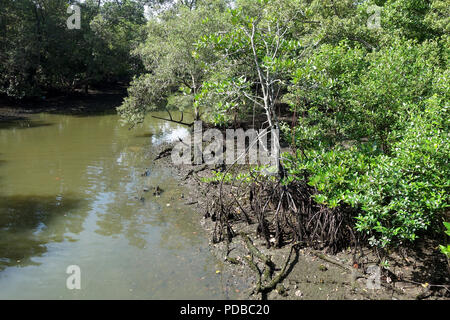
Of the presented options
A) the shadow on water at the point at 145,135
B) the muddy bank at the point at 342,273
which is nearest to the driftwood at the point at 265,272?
the muddy bank at the point at 342,273

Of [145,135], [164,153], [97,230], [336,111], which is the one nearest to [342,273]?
[336,111]

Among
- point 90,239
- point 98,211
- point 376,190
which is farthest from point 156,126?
point 376,190

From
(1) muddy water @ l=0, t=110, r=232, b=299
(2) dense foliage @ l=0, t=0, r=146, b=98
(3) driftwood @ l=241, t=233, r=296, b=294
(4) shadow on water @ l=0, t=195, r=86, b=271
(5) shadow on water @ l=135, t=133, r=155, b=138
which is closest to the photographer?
(3) driftwood @ l=241, t=233, r=296, b=294

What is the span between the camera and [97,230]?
8.34 m

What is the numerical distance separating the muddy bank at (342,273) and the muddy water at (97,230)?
0.57m

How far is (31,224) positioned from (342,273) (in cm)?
728

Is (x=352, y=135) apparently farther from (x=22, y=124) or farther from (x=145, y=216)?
(x=22, y=124)

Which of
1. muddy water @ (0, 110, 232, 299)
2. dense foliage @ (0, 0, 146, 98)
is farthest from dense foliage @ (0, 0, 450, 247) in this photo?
dense foliage @ (0, 0, 146, 98)

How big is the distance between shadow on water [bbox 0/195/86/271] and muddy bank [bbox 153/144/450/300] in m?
3.90

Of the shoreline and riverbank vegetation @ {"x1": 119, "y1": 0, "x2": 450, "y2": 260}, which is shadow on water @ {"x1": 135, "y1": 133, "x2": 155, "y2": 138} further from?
the shoreline

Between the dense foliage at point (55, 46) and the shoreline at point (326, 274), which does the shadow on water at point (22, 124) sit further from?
the shoreline at point (326, 274)

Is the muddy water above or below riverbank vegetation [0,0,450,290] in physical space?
below

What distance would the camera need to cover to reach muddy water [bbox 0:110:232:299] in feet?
20.3

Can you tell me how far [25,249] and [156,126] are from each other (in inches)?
583
